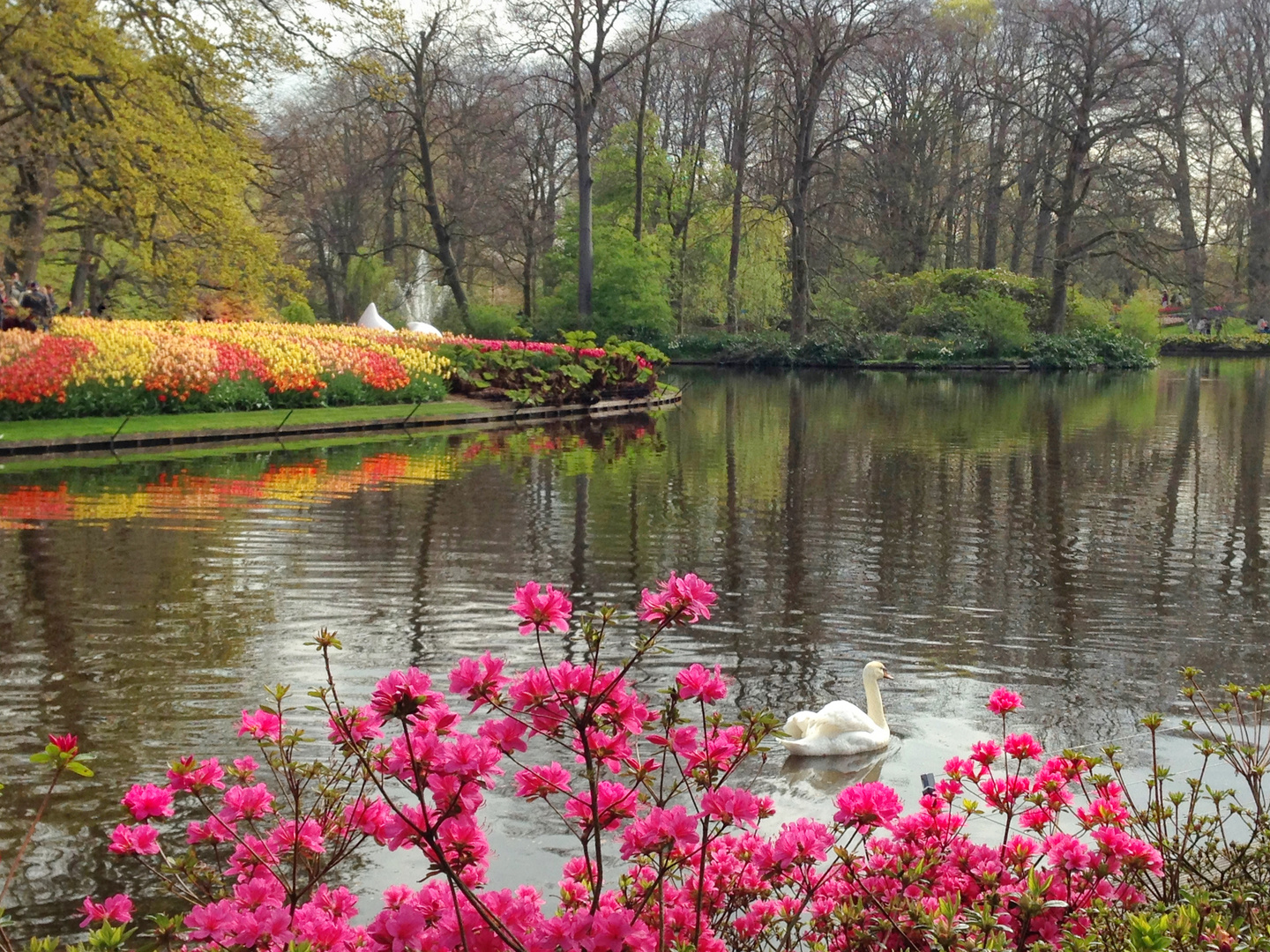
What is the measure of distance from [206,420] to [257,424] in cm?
75

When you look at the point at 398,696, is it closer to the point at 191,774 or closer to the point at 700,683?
the point at 700,683

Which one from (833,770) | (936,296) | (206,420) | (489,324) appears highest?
(936,296)

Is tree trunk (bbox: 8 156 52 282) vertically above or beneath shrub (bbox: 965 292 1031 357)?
above

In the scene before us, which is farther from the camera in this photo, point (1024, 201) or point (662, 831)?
point (1024, 201)

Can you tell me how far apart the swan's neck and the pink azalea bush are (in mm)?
2594

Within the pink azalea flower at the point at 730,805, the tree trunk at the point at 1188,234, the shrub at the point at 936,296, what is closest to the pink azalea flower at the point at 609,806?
the pink azalea flower at the point at 730,805

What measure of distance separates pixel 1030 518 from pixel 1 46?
2167 centimetres

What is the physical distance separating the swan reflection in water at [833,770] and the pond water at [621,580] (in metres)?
0.03

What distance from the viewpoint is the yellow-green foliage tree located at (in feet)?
85.8

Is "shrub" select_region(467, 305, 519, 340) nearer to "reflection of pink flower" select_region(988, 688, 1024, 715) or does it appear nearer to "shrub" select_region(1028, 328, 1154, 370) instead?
"shrub" select_region(1028, 328, 1154, 370)

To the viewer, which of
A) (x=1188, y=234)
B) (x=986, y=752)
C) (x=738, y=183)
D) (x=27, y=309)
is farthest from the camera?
(x=1188, y=234)

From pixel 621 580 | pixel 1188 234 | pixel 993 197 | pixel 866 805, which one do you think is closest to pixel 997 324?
pixel 993 197

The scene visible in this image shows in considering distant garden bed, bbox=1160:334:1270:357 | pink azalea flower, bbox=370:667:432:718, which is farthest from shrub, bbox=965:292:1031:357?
pink azalea flower, bbox=370:667:432:718

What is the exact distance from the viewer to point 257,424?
67.9ft
